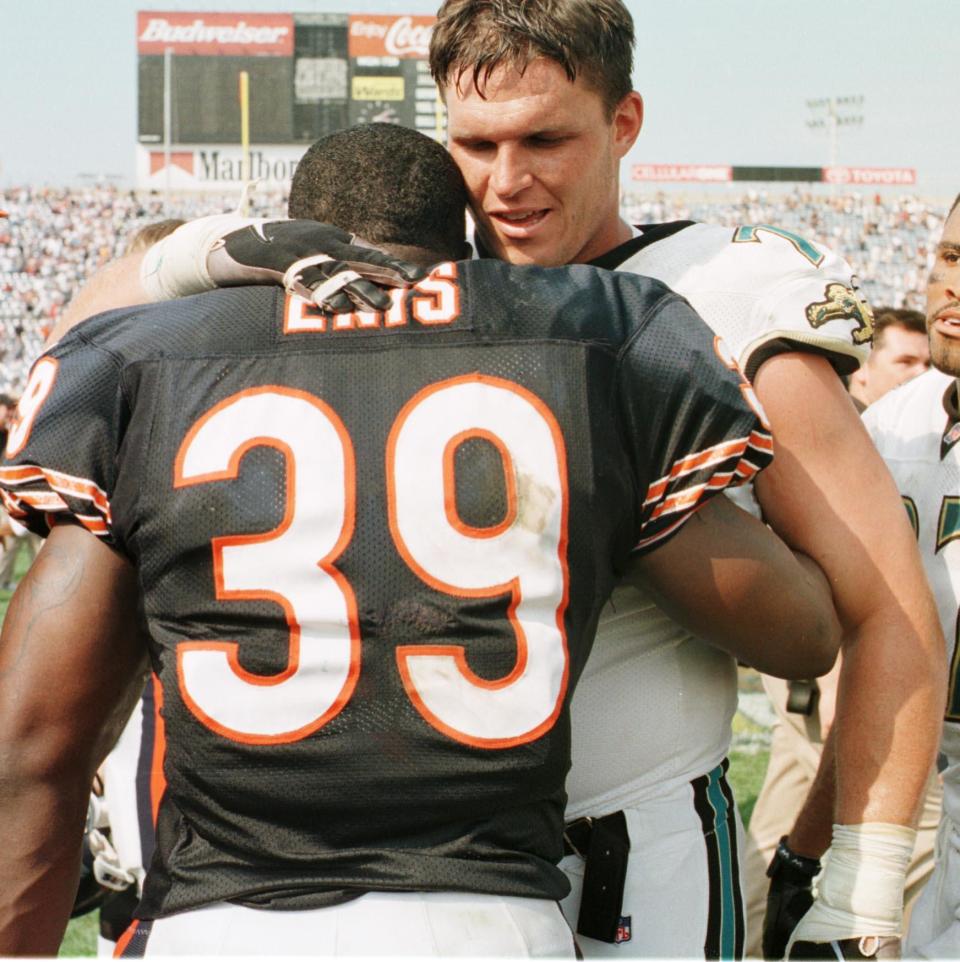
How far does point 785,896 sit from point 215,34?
44.0 m

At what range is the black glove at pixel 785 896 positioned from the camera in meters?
2.29

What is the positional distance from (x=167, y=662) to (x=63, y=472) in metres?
0.25

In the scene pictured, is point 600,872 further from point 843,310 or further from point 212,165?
point 212,165

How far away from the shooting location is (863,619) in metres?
1.82

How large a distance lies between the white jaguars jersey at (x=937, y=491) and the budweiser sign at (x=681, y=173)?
43.5m

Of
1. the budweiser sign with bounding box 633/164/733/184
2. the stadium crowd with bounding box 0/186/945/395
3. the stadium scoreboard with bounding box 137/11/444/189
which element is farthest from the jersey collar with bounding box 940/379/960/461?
the budweiser sign with bounding box 633/164/733/184

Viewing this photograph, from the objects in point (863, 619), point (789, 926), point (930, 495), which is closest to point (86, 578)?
point (863, 619)

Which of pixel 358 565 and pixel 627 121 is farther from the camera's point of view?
pixel 627 121

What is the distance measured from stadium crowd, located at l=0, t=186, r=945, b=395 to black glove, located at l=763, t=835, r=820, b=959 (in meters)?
25.2

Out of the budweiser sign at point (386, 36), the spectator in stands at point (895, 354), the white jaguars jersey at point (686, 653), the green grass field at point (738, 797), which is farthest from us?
the budweiser sign at point (386, 36)

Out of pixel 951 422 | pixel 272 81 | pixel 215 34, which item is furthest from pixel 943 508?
pixel 215 34

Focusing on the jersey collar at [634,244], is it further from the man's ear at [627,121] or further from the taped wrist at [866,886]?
the taped wrist at [866,886]

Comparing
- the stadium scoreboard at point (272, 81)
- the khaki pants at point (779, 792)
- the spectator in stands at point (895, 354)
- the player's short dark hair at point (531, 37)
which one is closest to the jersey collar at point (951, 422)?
the player's short dark hair at point (531, 37)

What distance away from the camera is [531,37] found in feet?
6.47
